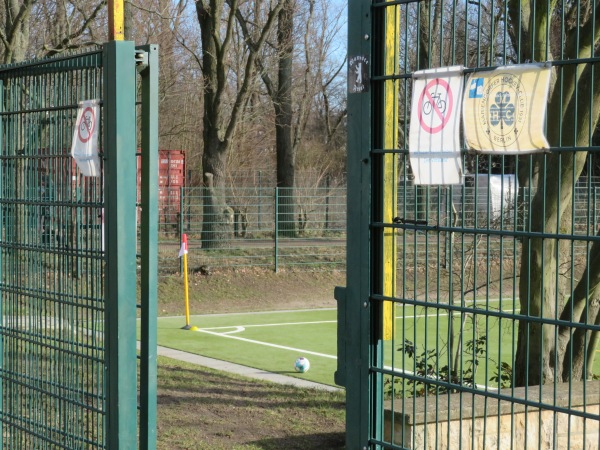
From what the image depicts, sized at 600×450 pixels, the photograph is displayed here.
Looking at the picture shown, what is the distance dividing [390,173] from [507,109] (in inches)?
27.6

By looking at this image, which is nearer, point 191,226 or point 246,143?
point 191,226

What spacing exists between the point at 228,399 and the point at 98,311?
17.9ft

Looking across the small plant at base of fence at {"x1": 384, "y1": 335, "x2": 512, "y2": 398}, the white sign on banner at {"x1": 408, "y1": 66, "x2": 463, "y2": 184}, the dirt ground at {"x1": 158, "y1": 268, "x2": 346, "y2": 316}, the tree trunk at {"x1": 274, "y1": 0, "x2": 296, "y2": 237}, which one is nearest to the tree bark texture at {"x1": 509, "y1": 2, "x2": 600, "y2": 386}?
the small plant at base of fence at {"x1": 384, "y1": 335, "x2": 512, "y2": 398}

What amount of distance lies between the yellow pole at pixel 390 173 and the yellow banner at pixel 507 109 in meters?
0.49

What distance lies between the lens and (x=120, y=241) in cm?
472

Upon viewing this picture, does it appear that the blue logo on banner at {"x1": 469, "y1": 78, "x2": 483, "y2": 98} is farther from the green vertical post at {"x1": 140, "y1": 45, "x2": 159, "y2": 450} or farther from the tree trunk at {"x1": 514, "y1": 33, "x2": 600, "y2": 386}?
the tree trunk at {"x1": 514, "y1": 33, "x2": 600, "y2": 386}

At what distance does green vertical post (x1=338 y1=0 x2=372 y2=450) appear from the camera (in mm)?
3852

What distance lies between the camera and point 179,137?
41.7 metres

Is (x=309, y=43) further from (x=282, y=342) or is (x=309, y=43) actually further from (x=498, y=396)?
(x=498, y=396)

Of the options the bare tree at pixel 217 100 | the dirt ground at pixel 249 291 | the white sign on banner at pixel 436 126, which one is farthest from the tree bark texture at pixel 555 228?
the bare tree at pixel 217 100

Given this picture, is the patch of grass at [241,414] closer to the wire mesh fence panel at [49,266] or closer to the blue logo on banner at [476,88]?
the wire mesh fence panel at [49,266]

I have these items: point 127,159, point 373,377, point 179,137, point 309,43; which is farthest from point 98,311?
point 309,43

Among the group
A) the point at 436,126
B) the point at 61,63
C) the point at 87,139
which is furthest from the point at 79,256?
the point at 436,126

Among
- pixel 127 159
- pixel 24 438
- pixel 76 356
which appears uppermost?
pixel 127 159
